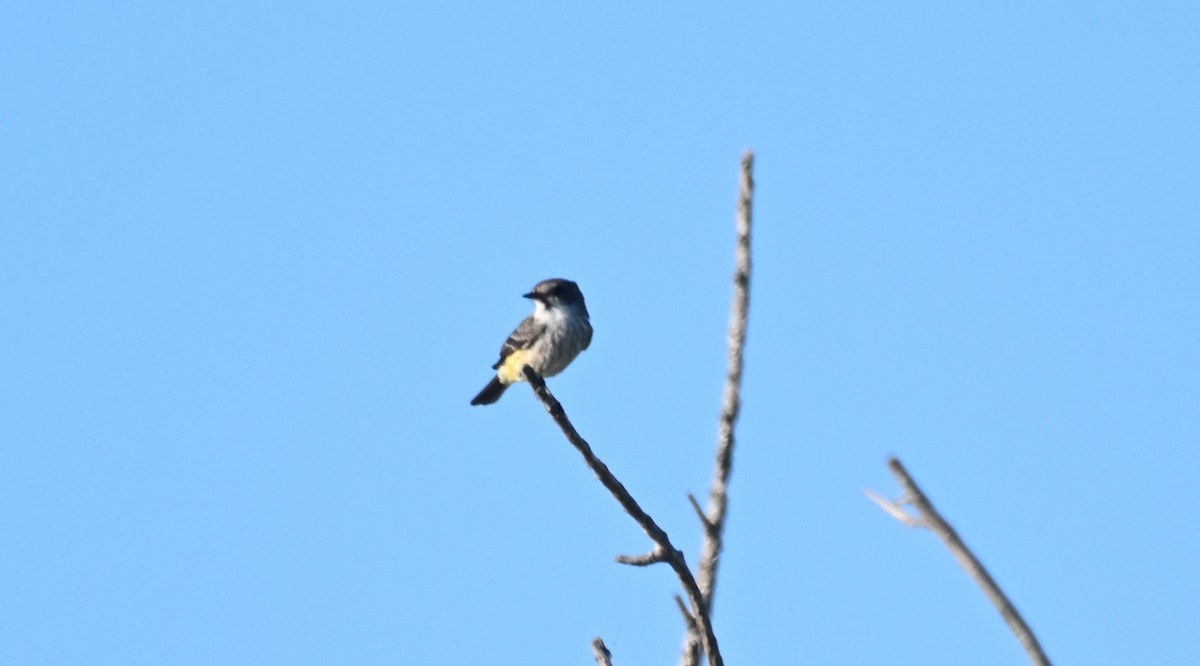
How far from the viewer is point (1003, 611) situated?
2.24 meters

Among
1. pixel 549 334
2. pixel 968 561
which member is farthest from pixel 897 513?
pixel 549 334

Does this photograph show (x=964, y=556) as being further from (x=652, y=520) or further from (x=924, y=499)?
(x=652, y=520)

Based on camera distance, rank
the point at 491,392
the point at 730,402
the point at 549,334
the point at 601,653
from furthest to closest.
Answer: the point at 491,392
the point at 549,334
the point at 730,402
the point at 601,653

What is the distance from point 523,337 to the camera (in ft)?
41.2

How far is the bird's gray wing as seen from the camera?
12.5m

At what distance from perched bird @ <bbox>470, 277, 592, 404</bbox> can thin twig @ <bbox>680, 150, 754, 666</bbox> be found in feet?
24.8

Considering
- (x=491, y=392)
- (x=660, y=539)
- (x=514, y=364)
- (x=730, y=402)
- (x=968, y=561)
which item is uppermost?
(x=491, y=392)

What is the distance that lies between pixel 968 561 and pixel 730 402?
2387mm

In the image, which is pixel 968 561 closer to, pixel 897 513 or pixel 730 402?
pixel 897 513

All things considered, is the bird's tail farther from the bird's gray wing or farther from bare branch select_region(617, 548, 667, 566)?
bare branch select_region(617, 548, 667, 566)

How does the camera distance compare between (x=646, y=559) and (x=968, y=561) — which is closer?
(x=968, y=561)

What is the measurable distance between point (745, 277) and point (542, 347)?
26.2ft

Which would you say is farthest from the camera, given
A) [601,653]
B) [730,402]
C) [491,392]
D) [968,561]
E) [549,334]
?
[491,392]

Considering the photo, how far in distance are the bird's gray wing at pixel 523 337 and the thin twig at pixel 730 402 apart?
772 centimetres
